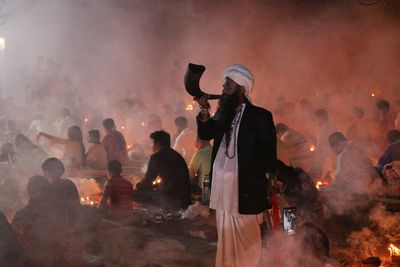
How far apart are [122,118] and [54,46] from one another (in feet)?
14.6

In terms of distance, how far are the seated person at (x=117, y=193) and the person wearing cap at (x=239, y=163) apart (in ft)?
9.03

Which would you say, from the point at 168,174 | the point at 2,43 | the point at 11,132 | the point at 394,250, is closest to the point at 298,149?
the point at 168,174

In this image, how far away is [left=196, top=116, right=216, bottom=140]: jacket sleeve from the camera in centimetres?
359

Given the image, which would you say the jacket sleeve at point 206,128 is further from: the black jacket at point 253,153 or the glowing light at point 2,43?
the glowing light at point 2,43

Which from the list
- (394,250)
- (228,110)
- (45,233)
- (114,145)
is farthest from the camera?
(114,145)

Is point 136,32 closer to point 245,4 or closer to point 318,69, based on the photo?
point 245,4

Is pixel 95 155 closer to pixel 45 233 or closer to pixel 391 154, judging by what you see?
pixel 45 233

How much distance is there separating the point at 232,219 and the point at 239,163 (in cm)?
45

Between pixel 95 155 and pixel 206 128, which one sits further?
pixel 95 155

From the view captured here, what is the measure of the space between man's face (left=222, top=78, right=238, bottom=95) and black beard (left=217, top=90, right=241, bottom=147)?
24 mm

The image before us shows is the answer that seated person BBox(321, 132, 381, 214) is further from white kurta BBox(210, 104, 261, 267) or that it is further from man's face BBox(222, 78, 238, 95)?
man's face BBox(222, 78, 238, 95)

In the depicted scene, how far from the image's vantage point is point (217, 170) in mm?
3689

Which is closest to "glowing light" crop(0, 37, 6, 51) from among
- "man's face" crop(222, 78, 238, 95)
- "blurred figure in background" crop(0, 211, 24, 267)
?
"blurred figure in background" crop(0, 211, 24, 267)

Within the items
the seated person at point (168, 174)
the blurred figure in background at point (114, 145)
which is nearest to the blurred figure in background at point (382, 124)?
the seated person at point (168, 174)
